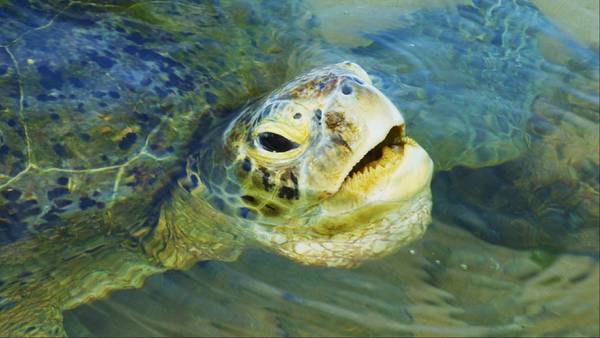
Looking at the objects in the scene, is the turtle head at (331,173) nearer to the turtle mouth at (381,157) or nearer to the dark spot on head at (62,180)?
the turtle mouth at (381,157)

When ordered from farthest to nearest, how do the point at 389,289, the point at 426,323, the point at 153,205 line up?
1. the point at 153,205
2. the point at 389,289
3. the point at 426,323

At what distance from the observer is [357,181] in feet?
7.75

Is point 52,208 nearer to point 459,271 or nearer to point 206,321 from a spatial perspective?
point 206,321

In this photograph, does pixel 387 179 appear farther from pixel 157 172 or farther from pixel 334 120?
pixel 157 172

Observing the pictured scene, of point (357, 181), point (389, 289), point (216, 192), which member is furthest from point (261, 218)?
point (389, 289)

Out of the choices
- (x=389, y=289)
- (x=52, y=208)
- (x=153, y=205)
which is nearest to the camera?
(x=389, y=289)

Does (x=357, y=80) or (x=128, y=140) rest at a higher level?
(x=357, y=80)

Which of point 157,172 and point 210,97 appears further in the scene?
point 210,97

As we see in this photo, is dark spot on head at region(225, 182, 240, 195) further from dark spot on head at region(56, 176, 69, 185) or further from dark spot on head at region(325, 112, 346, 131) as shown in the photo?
dark spot on head at region(56, 176, 69, 185)

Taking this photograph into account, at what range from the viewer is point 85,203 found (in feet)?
8.23

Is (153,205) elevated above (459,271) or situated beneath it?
situated beneath

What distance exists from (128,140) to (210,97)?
508 millimetres

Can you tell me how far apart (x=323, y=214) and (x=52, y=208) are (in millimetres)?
1118

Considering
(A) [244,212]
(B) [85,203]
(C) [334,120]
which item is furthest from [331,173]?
(B) [85,203]
